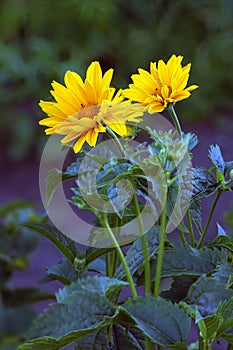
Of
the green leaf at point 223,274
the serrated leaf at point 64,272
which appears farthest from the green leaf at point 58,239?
the green leaf at point 223,274

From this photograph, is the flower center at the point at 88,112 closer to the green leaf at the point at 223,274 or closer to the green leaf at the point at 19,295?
the green leaf at the point at 223,274

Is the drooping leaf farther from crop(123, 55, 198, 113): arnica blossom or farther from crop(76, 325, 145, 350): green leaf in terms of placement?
crop(123, 55, 198, 113): arnica blossom

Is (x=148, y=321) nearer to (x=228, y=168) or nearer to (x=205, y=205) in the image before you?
(x=228, y=168)

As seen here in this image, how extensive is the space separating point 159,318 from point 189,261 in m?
0.08

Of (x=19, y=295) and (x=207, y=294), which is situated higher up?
(x=19, y=295)

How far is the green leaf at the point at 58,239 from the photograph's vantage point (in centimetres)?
62

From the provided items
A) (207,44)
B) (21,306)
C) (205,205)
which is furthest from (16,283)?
(207,44)

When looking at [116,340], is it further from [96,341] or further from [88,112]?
[88,112]

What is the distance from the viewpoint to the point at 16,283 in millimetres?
2154

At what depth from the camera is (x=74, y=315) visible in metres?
0.52

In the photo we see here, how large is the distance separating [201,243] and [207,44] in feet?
8.07

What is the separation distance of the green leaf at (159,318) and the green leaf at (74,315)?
2 centimetres

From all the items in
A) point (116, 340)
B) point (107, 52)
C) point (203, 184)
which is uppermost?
point (107, 52)

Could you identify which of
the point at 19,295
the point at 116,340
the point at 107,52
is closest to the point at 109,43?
the point at 107,52
